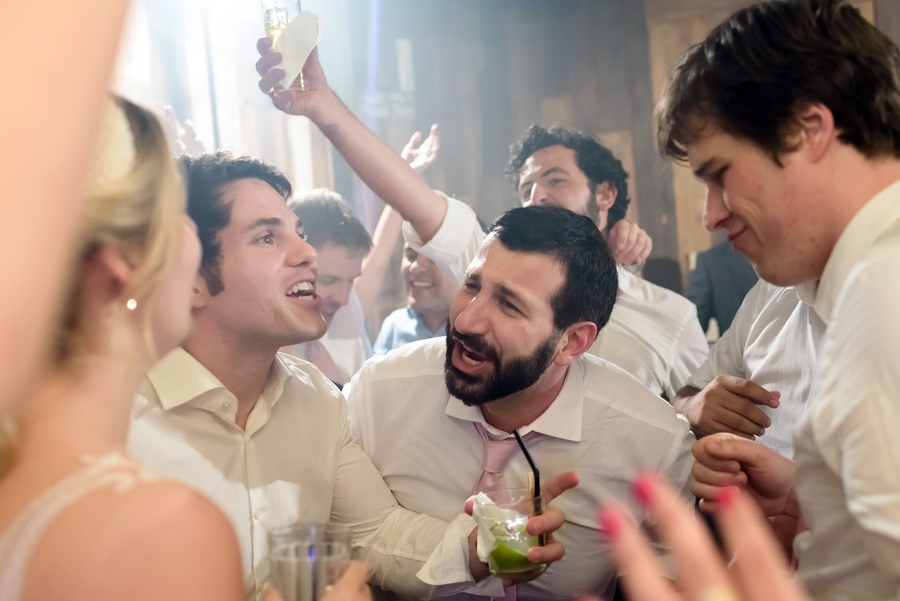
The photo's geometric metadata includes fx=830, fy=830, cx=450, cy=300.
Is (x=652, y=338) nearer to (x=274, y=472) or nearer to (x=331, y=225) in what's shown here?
(x=331, y=225)

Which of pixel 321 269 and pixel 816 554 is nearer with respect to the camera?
pixel 816 554

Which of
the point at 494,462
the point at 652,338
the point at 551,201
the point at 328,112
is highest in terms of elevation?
the point at 328,112

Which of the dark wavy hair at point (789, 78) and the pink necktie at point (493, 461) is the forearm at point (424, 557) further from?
the dark wavy hair at point (789, 78)

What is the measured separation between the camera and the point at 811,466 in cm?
111

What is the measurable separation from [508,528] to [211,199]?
41.0 inches

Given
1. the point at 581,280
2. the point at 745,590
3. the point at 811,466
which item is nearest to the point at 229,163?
the point at 581,280

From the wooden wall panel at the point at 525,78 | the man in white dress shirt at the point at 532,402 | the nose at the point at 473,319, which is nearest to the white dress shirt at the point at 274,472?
the man in white dress shirt at the point at 532,402

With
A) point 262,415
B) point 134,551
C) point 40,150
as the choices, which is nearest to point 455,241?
point 262,415

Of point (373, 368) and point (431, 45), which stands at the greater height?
point (431, 45)

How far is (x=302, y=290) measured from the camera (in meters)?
1.94

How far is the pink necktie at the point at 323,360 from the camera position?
A: 3.13 meters

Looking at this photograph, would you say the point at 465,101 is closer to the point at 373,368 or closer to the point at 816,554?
the point at 373,368

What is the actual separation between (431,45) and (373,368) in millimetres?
3134

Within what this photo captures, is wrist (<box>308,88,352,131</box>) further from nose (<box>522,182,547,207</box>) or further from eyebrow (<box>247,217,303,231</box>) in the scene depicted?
nose (<box>522,182,547,207</box>)
